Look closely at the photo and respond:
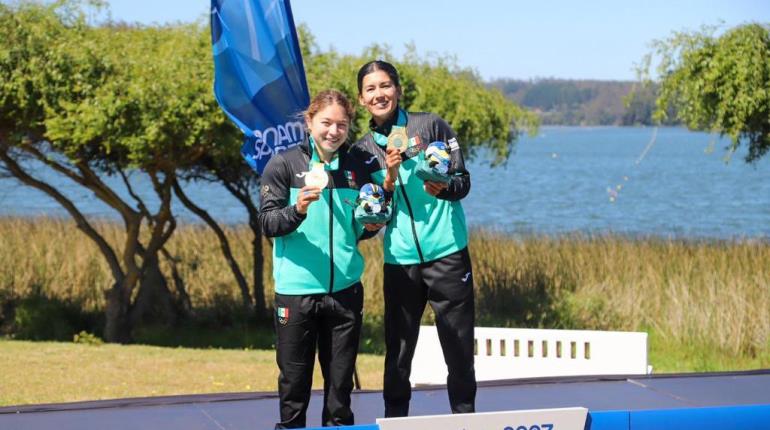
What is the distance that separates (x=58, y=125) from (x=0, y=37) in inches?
34.2

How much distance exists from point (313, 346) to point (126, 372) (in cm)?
392

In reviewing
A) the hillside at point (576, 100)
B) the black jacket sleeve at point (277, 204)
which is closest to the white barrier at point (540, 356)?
the black jacket sleeve at point (277, 204)

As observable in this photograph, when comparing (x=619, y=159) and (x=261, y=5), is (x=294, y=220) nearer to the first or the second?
(x=261, y=5)

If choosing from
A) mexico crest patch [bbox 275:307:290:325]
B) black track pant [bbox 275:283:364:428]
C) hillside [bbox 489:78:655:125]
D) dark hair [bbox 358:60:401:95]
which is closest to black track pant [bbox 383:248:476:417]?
black track pant [bbox 275:283:364:428]

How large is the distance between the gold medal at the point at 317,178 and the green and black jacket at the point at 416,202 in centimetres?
32

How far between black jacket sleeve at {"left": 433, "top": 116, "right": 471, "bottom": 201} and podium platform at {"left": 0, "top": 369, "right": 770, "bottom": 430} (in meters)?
1.09

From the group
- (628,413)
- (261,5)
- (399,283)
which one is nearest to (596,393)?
(628,413)

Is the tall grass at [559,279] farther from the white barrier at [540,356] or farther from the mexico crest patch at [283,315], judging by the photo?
the mexico crest patch at [283,315]

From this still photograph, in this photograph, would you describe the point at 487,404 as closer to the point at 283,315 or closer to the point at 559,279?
the point at 283,315

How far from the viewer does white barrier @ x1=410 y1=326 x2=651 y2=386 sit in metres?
6.86

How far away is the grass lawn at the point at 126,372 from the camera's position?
7734mm

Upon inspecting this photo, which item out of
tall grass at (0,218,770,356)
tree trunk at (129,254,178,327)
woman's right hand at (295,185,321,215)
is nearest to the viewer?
woman's right hand at (295,185,321,215)

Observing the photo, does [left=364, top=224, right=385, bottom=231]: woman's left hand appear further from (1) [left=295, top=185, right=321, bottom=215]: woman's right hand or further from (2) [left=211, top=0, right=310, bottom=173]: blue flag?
(2) [left=211, top=0, right=310, bottom=173]: blue flag

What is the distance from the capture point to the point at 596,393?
6051 mm
